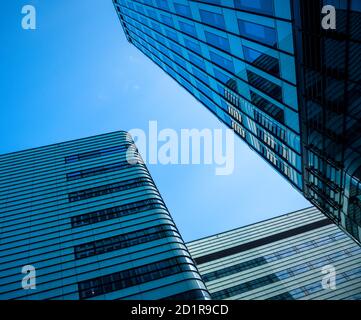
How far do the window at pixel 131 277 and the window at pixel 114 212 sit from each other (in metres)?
7.92

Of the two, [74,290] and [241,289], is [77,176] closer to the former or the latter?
[74,290]

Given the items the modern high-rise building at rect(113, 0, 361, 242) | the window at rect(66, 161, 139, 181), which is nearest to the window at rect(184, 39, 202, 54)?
the modern high-rise building at rect(113, 0, 361, 242)

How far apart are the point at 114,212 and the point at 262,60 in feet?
82.1

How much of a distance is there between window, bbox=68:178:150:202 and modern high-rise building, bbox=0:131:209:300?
13 cm

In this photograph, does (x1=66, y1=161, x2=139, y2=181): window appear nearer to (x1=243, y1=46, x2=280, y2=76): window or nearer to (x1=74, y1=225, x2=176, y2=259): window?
(x1=74, y1=225, x2=176, y2=259): window

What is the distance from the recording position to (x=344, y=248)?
5884 cm

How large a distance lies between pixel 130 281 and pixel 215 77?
19905 millimetres

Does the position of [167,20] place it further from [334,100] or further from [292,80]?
[334,100]

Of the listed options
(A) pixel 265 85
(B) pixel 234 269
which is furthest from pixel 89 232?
(B) pixel 234 269

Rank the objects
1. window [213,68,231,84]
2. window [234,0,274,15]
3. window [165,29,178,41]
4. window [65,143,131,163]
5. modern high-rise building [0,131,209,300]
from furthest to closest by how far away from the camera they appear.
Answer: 1. window [65,143,131,163]
2. window [165,29,178,41]
3. modern high-rise building [0,131,209,300]
4. window [213,68,231,84]
5. window [234,0,274,15]

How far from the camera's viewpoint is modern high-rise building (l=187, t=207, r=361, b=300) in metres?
52.3

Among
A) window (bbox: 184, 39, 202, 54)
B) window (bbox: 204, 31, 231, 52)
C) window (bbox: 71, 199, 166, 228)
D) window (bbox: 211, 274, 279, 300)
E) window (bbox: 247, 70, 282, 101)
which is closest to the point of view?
window (bbox: 247, 70, 282, 101)

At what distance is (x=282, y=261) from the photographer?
57.9 meters
